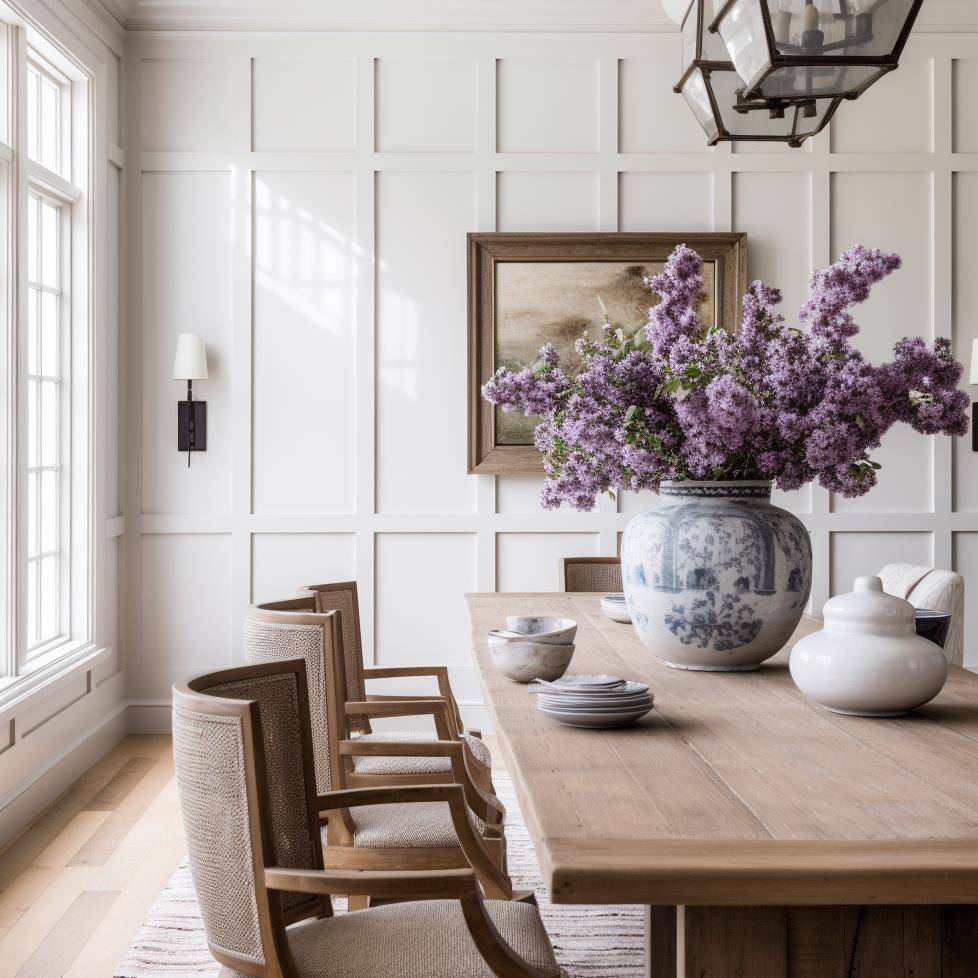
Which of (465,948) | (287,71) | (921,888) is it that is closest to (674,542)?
→ (465,948)

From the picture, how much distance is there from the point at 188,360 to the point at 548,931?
3.04 meters

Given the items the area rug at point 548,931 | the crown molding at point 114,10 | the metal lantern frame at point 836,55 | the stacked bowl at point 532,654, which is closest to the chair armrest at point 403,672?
the area rug at point 548,931

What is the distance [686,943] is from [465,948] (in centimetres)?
57

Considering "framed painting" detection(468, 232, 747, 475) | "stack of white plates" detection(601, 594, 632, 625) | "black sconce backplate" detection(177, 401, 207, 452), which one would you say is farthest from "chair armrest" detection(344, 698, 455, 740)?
"black sconce backplate" detection(177, 401, 207, 452)

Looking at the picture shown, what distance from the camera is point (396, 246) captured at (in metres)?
4.88

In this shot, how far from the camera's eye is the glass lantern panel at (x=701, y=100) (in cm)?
252

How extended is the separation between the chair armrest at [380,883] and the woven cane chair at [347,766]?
1.68ft

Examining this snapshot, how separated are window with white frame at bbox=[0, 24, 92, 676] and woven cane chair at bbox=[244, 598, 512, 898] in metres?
1.82

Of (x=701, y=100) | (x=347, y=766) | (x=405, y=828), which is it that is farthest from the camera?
(x=347, y=766)

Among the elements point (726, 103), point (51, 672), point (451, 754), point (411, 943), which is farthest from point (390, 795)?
point (51, 672)

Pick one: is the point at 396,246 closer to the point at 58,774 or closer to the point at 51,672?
the point at 51,672

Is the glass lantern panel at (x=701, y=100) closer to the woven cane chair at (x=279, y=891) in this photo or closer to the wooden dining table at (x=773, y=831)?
the wooden dining table at (x=773, y=831)

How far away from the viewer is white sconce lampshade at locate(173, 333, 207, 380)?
185 inches

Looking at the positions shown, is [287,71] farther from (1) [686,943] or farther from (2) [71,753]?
(1) [686,943]
